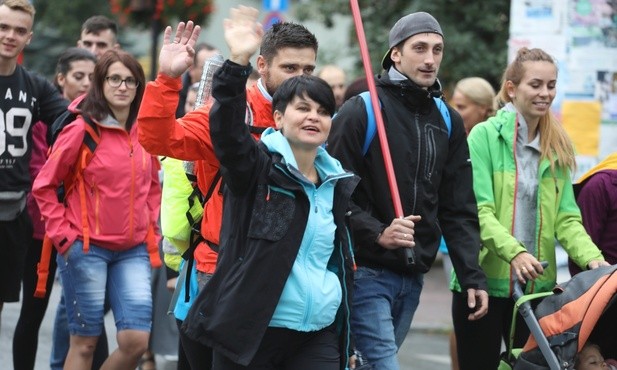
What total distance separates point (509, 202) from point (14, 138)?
2791mm

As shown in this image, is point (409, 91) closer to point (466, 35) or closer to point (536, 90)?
point (536, 90)

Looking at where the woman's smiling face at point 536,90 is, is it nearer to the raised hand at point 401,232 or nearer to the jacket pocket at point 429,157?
the jacket pocket at point 429,157

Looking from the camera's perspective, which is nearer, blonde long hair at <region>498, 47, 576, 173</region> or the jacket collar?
the jacket collar

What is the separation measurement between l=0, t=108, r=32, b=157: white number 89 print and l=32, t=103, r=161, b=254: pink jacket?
54 cm

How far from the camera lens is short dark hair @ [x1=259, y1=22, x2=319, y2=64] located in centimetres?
581

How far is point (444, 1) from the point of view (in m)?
14.9

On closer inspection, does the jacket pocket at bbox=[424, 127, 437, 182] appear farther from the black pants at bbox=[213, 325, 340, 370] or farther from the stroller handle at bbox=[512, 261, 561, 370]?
the black pants at bbox=[213, 325, 340, 370]

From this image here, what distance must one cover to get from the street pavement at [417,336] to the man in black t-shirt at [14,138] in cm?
165

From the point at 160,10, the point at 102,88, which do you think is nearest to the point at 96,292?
the point at 102,88

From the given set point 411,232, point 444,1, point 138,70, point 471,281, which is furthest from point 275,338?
point 444,1

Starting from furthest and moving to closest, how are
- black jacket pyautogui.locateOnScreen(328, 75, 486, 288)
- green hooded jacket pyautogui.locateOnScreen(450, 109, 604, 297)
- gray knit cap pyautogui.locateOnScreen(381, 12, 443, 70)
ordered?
1. green hooded jacket pyautogui.locateOnScreen(450, 109, 604, 297)
2. gray knit cap pyautogui.locateOnScreen(381, 12, 443, 70)
3. black jacket pyautogui.locateOnScreen(328, 75, 486, 288)

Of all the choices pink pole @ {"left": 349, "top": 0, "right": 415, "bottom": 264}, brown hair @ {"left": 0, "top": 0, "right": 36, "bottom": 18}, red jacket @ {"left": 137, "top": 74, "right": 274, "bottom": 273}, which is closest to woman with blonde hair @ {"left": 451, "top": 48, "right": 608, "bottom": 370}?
pink pole @ {"left": 349, "top": 0, "right": 415, "bottom": 264}

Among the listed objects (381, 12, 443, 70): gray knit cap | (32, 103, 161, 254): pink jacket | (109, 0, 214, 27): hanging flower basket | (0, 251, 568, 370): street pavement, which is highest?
(109, 0, 214, 27): hanging flower basket

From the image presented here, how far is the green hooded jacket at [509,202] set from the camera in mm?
6723
